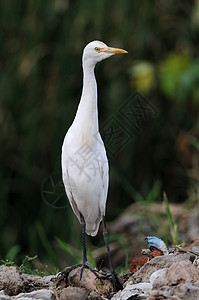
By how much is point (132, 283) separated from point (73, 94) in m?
3.25

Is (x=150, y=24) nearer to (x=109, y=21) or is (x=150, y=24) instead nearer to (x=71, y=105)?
(x=109, y=21)

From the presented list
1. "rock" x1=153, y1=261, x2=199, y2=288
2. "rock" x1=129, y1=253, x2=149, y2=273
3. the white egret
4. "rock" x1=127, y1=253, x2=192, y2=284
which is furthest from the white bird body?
"rock" x1=153, y1=261, x2=199, y2=288

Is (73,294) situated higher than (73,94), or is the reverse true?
(73,94)

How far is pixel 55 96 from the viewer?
17.1ft

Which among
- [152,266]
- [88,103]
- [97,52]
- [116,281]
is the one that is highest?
[97,52]

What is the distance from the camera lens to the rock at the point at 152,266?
224cm

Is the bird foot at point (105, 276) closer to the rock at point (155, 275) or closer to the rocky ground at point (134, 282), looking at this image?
the rocky ground at point (134, 282)

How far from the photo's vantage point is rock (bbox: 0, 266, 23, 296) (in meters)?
2.23

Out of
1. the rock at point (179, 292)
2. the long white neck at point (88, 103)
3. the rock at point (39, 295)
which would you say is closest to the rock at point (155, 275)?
the rock at point (179, 292)

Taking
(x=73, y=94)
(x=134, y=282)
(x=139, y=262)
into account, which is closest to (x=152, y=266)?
(x=134, y=282)

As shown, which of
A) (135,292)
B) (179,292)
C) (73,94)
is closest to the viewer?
(179,292)

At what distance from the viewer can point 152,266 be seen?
7.45 ft

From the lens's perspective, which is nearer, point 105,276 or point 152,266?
point 152,266

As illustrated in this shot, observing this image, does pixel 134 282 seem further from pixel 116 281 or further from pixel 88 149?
pixel 88 149
